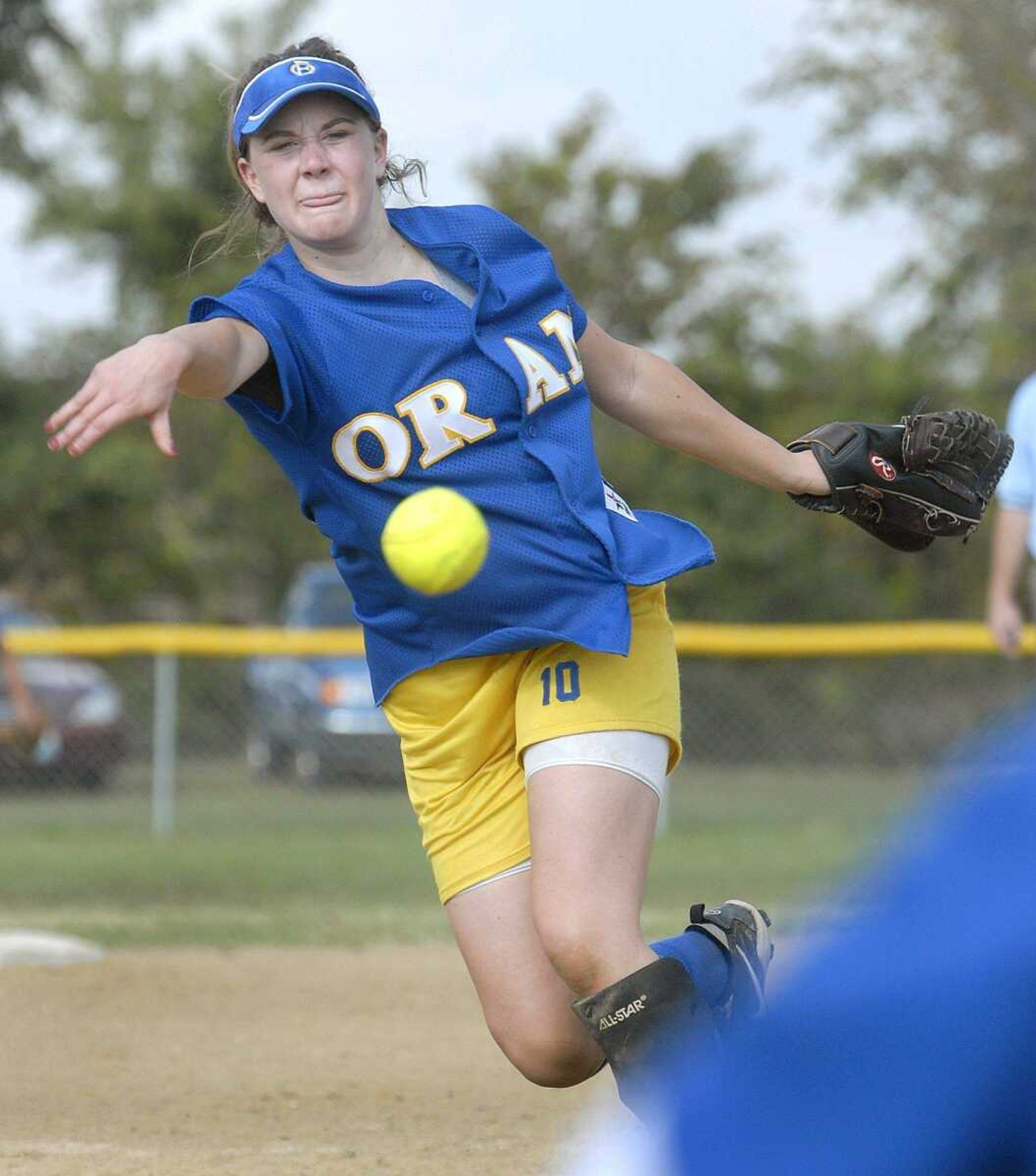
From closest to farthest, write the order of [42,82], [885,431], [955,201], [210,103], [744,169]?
[885,431]
[42,82]
[955,201]
[744,169]
[210,103]

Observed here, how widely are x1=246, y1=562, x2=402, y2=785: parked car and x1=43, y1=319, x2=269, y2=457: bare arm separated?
8.88m

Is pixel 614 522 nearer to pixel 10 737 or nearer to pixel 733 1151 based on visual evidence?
pixel 733 1151

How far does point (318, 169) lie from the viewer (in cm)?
324

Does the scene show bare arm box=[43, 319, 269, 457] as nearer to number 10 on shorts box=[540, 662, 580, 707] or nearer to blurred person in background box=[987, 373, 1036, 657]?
number 10 on shorts box=[540, 662, 580, 707]

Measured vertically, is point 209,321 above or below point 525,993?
above

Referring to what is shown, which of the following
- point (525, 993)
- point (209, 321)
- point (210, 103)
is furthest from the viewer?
point (210, 103)

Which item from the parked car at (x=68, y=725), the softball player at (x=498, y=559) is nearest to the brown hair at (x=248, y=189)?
the softball player at (x=498, y=559)

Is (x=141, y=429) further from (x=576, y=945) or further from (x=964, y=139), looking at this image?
(x=576, y=945)

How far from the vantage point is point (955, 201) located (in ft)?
64.1

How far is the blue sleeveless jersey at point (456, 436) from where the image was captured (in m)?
3.19

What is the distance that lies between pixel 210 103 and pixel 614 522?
24101mm

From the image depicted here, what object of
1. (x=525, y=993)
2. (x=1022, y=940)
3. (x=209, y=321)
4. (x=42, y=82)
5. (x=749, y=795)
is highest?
(x=42, y=82)

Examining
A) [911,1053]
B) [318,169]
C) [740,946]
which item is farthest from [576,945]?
[911,1053]

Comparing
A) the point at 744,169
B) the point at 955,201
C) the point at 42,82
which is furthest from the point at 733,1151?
the point at 744,169
